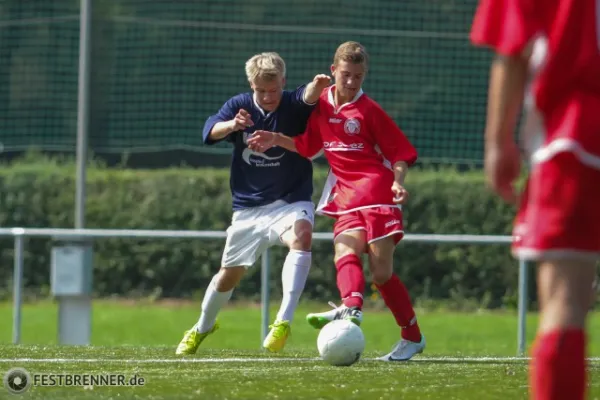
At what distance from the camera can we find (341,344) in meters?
6.27

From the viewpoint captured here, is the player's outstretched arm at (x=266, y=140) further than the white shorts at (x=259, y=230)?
No

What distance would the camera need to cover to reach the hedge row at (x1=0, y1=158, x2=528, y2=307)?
14.9 m

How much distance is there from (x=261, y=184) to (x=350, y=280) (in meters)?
0.94

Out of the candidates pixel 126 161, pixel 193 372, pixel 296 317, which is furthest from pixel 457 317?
pixel 193 372

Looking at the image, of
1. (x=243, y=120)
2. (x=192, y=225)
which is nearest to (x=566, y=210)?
(x=243, y=120)

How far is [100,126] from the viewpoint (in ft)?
56.5

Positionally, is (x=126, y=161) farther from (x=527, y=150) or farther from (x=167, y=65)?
(x=527, y=150)

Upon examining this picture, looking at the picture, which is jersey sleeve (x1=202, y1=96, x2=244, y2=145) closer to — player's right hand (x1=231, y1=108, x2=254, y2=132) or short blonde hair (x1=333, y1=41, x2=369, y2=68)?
player's right hand (x1=231, y1=108, x2=254, y2=132)

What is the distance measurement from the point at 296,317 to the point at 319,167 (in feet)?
6.88

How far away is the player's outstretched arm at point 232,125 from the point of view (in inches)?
278

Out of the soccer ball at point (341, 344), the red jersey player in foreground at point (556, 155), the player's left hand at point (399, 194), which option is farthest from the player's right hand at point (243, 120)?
the red jersey player in foreground at point (556, 155)

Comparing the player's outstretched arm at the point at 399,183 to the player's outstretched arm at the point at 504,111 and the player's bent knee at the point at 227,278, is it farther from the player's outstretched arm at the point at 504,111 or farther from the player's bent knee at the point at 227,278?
the player's outstretched arm at the point at 504,111

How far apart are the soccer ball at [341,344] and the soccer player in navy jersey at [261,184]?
3.56 ft

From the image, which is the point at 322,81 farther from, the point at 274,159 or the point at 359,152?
the point at 274,159
